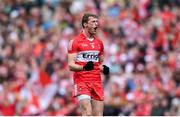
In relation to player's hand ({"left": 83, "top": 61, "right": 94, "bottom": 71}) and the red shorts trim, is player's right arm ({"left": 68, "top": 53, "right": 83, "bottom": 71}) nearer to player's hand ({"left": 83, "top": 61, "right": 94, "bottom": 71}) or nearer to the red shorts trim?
player's hand ({"left": 83, "top": 61, "right": 94, "bottom": 71})

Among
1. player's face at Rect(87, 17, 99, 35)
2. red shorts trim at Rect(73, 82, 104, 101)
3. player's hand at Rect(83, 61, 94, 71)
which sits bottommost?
red shorts trim at Rect(73, 82, 104, 101)

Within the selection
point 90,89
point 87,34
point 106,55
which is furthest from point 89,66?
point 106,55

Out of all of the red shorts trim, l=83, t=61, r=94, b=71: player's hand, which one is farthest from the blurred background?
l=83, t=61, r=94, b=71: player's hand

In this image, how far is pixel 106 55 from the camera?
22359 mm

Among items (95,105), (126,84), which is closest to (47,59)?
(126,84)

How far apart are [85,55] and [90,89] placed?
1.72 feet

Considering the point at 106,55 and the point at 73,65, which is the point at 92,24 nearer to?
the point at 73,65

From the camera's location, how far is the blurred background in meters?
20.8

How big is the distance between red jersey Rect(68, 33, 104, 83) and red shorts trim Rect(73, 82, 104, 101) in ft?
0.21

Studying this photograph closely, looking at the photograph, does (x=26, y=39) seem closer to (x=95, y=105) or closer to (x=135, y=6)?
(x=135, y=6)

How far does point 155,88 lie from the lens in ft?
68.8

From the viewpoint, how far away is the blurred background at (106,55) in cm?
2075

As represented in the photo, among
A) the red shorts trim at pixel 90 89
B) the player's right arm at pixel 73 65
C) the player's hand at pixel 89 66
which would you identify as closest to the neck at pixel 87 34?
the player's right arm at pixel 73 65

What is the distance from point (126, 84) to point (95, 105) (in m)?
7.81
